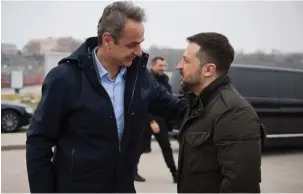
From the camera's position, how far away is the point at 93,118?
1.87 metres

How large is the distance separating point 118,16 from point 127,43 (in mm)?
130

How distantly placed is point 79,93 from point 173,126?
226 inches

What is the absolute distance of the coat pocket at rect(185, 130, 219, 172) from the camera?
1793 mm

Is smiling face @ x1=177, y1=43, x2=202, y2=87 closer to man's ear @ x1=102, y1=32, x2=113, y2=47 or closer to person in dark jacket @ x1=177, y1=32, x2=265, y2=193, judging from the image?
person in dark jacket @ x1=177, y1=32, x2=265, y2=193

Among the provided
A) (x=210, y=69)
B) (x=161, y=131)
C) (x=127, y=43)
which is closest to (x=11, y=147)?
(x=161, y=131)

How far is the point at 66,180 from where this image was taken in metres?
1.93

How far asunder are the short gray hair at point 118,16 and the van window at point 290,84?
5.19 metres

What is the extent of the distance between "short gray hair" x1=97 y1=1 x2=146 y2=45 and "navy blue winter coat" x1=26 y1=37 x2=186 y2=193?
16 cm

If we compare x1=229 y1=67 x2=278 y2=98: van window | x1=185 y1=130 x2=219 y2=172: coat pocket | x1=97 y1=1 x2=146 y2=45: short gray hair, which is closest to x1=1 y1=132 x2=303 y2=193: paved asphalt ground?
x1=229 y1=67 x2=278 y2=98: van window

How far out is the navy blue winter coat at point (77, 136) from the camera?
1.87 m

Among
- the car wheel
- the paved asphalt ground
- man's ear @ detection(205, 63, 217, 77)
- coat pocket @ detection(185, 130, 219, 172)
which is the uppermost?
man's ear @ detection(205, 63, 217, 77)

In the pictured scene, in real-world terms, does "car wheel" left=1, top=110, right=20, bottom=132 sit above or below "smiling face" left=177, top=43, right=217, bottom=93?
below

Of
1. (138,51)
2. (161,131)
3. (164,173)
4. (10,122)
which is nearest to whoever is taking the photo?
(138,51)

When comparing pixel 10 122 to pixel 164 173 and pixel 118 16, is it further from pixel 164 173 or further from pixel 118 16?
pixel 118 16
